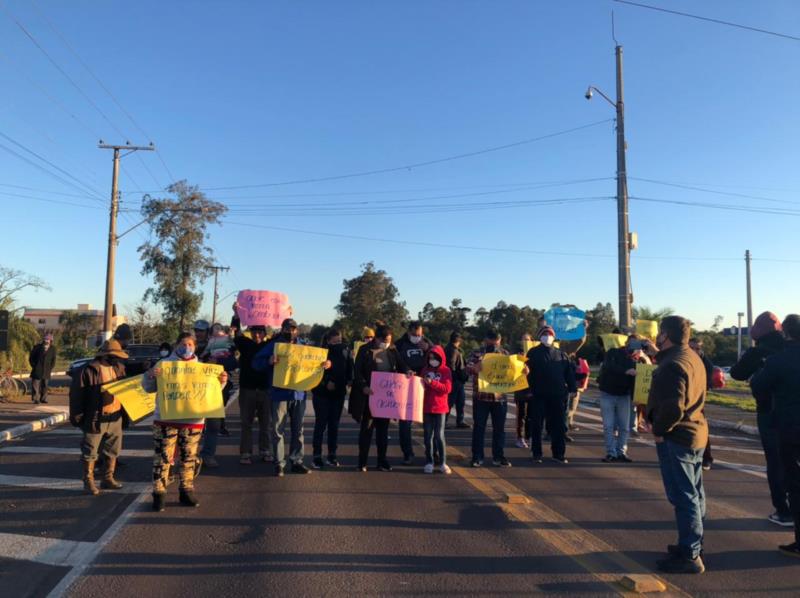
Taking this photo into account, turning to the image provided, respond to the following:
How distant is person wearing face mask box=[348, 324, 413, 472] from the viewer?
830 cm

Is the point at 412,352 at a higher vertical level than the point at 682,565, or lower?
higher

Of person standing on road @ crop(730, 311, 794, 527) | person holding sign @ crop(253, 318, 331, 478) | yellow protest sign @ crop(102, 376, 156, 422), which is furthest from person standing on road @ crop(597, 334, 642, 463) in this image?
yellow protest sign @ crop(102, 376, 156, 422)

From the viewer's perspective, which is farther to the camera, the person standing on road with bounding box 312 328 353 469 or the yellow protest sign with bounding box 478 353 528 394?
the yellow protest sign with bounding box 478 353 528 394

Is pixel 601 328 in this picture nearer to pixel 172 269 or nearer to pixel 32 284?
pixel 172 269

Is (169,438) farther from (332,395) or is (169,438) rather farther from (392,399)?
(392,399)

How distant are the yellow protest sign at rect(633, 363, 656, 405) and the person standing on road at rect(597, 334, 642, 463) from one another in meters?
0.18

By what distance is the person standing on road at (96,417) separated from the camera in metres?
7.02

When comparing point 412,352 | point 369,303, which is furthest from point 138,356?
point 369,303

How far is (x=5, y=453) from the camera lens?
957 centimetres

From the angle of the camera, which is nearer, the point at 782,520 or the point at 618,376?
the point at 782,520

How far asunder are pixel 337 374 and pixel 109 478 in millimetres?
3053

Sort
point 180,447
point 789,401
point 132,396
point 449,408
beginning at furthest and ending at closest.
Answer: point 449,408 < point 132,396 < point 180,447 < point 789,401

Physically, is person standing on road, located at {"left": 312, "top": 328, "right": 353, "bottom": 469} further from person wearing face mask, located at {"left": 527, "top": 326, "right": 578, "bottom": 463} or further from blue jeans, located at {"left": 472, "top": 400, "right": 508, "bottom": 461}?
person wearing face mask, located at {"left": 527, "top": 326, "right": 578, "bottom": 463}

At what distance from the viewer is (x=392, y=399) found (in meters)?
8.24
